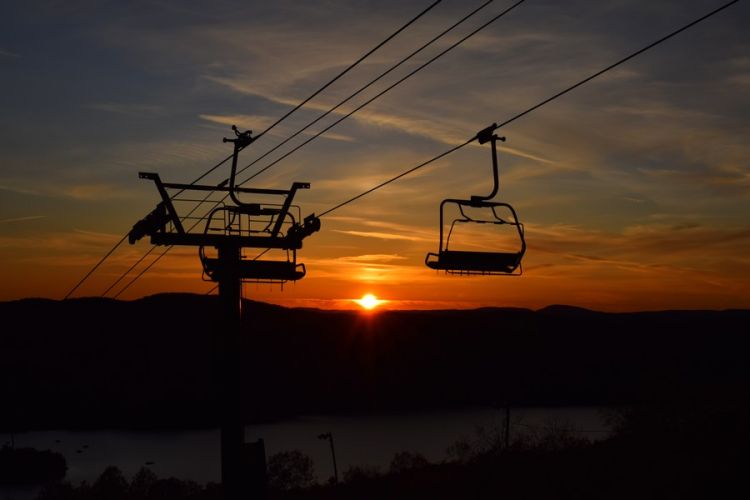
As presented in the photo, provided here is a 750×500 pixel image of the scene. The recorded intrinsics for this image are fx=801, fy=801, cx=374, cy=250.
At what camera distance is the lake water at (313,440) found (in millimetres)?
112438

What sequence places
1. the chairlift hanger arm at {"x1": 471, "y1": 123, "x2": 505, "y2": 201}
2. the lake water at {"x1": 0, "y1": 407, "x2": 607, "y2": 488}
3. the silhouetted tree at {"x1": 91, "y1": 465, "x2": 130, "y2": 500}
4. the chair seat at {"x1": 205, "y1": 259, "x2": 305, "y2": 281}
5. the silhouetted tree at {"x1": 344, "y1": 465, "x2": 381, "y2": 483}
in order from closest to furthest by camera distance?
the chairlift hanger arm at {"x1": 471, "y1": 123, "x2": 505, "y2": 201} < the chair seat at {"x1": 205, "y1": 259, "x2": 305, "y2": 281} < the silhouetted tree at {"x1": 344, "y1": 465, "x2": 381, "y2": 483} < the silhouetted tree at {"x1": 91, "y1": 465, "x2": 130, "y2": 500} < the lake water at {"x1": 0, "y1": 407, "x2": 607, "y2": 488}

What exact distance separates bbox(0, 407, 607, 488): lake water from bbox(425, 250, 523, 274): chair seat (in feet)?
285

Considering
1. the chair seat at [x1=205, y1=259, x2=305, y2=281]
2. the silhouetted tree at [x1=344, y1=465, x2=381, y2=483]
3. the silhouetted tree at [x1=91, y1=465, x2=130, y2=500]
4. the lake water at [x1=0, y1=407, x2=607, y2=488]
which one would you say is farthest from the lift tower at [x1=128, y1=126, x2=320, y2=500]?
the lake water at [x1=0, y1=407, x2=607, y2=488]

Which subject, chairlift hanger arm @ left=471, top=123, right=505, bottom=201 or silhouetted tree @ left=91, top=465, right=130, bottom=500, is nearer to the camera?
chairlift hanger arm @ left=471, top=123, right=505, bottom=201

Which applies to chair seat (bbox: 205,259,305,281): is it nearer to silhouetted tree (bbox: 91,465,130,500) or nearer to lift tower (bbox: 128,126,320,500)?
lift tower (bbox: 128,126,320,500)

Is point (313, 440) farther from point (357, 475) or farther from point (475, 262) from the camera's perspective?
point (475, 262)

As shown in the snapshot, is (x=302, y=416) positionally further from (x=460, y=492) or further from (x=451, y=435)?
(x=460, y=492)

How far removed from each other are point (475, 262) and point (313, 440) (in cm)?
12803

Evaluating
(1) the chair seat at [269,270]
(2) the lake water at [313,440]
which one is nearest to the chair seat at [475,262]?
(1) the chair seat at [269,270]

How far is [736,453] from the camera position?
96.1ft

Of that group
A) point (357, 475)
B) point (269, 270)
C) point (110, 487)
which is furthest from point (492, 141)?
point (110, 487)

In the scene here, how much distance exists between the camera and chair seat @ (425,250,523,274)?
1280 centimetres

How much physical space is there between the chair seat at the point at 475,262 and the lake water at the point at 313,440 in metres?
87.0

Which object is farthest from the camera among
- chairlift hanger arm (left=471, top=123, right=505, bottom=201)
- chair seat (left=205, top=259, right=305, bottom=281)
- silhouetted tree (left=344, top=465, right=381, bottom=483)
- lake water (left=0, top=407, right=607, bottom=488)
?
lake water (left=0, top=407, right=607, bottom=488)
